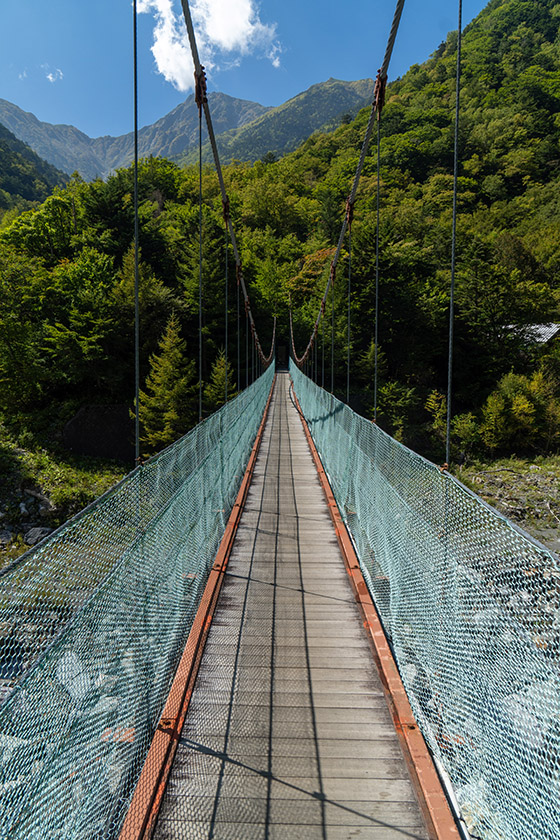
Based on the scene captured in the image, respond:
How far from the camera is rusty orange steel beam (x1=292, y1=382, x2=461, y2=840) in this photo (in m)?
1.64

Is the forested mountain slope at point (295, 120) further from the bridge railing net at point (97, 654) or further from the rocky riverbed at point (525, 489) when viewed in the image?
the bridge railing net at point (97, 654)

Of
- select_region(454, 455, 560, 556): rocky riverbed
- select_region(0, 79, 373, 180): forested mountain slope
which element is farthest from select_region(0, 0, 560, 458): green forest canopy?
select_region(0, 79, 373, 180): forested mountain slope

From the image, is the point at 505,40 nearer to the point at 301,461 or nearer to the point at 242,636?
the point at 301,461

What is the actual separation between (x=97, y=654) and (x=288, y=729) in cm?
104

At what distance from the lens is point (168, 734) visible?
200cm

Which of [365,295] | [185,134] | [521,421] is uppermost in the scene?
[185,134]

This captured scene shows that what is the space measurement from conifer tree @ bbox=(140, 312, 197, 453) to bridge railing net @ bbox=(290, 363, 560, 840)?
54.5 feet

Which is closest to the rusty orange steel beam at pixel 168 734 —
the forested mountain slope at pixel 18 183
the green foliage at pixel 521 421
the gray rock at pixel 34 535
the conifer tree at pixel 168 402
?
the gray rock at pixel 34 535

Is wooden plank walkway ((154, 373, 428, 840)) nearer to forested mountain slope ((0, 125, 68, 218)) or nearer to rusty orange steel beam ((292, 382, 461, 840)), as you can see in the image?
rusty orange steel beam ((292, 382, 461, 840))

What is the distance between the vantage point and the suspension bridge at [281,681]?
Result: 1.29m

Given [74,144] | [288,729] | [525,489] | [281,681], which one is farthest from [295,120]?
[288,729]

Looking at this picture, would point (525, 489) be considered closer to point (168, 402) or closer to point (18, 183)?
point (168, 402)

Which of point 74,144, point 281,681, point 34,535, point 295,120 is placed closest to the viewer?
point 281,681

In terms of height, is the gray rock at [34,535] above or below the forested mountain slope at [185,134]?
below
